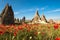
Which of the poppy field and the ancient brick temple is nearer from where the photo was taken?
the poppy field

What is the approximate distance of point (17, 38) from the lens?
5.12 m

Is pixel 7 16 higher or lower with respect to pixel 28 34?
higher

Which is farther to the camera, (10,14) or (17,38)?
(10,14)

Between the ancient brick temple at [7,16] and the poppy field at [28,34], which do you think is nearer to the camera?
the poppy field at [28,34]

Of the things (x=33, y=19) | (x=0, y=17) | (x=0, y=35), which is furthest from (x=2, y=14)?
(x=0, y=35)

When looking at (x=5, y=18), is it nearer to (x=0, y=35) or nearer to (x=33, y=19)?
(x=33, y=19)

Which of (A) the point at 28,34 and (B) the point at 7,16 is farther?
(B) the point at 7,16

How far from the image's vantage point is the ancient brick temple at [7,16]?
31009 mm

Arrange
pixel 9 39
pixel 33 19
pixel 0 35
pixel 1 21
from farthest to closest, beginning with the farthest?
pixel 33 19 < pixel 1 21 < pixel 0 35 < pixel 9 39

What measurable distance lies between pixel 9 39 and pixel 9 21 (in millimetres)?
26939

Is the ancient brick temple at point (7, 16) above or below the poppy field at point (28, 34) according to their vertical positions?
above

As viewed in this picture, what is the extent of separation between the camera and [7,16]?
104 feet

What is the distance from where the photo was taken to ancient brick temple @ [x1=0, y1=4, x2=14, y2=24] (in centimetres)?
3101

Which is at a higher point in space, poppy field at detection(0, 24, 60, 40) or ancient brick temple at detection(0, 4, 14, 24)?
ancient brick temple at detection(0, 4, 14, 24)
